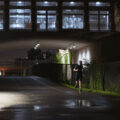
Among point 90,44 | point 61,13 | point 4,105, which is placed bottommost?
point 4,105

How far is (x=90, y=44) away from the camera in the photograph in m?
52.5

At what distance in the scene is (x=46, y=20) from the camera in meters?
50.9

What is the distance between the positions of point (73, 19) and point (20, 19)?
675 centimetres

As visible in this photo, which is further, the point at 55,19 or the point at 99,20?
the point at 55,19

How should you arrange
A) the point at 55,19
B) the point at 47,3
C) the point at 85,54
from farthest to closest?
the point at 85,54, the point at 47,3, the point at 55,19

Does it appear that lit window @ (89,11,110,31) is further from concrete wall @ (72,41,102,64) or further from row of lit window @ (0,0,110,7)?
concrete wall @ (72,41,102,64)

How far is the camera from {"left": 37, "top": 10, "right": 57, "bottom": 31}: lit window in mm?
50031

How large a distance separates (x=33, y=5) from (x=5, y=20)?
4124 millimetres

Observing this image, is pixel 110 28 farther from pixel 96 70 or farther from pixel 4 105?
pixel 4 105

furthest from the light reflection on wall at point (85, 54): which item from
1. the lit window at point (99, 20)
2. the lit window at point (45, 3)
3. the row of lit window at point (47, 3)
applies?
the lit window at point (45, 3)

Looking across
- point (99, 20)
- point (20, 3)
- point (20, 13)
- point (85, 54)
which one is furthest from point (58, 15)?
point (85, 54)

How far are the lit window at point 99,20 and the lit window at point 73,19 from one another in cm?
130

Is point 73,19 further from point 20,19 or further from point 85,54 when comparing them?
point 85,54

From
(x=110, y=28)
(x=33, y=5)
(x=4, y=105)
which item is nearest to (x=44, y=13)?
(x=33, y=5)
